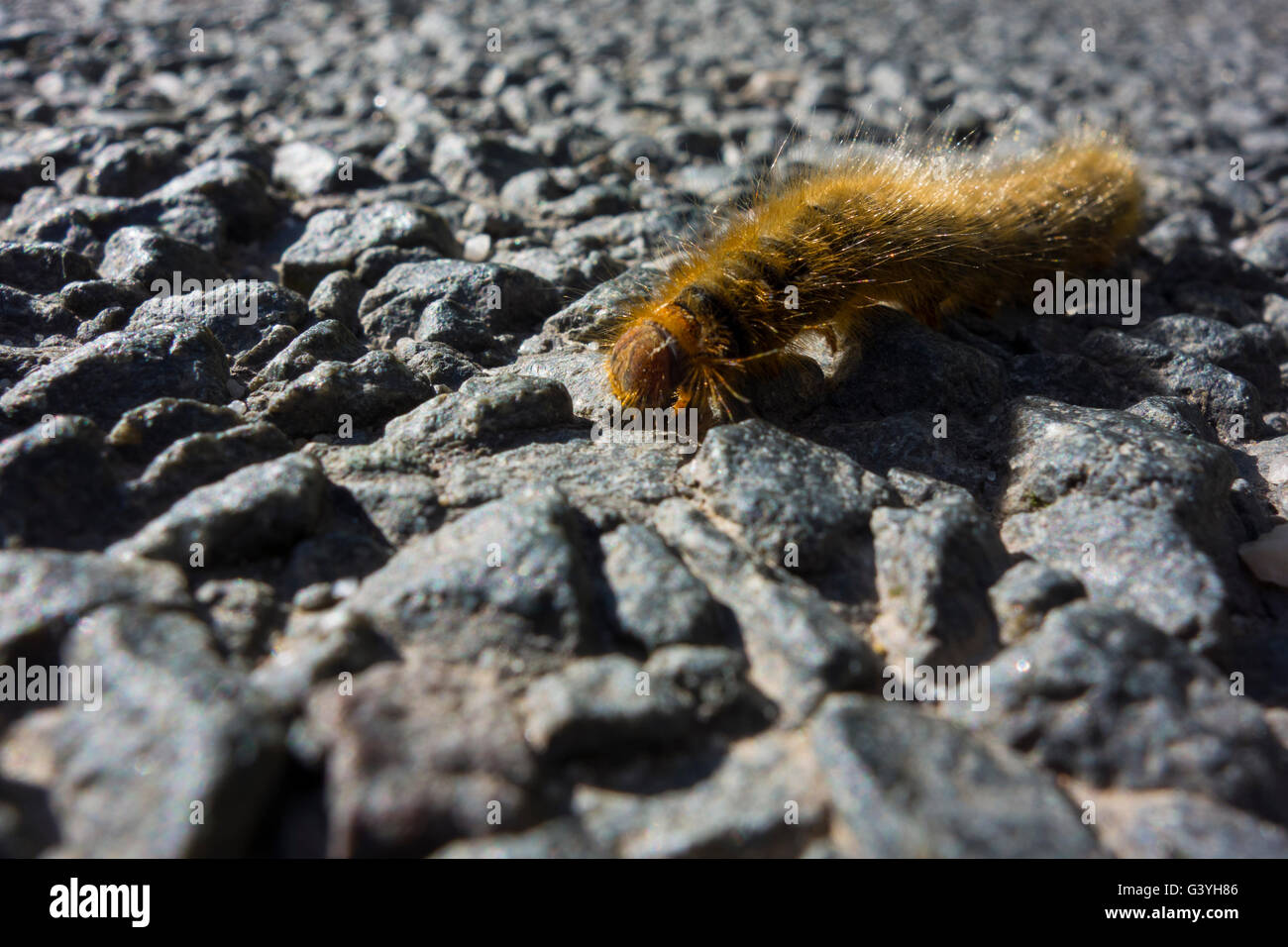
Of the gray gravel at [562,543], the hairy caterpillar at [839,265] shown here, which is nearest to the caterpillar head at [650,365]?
the hairy caterpillar at [839,265]

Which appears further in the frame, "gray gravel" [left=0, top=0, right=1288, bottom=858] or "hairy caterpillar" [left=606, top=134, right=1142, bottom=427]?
"hairy caterpillar" [left=606, top=134, right=1142, bottom=427]

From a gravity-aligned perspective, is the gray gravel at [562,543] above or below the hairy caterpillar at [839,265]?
below

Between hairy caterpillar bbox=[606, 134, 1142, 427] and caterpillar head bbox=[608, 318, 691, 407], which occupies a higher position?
hairy caterpillar bbox=[606, 134, 1142, 427]

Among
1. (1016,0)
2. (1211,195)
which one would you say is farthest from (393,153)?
(1016,0)

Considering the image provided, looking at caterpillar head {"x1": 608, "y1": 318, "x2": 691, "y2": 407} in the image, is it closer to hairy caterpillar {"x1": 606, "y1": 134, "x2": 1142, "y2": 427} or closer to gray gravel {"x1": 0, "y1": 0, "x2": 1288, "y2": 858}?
hairy caterpillar {"x1": 606, "y1": 134, "x2": 1142, "y2": 427}

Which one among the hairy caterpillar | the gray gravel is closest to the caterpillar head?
the hairy caterpillar

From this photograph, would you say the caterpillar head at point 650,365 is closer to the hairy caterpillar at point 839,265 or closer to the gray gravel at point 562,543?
the hairy caterpillar at point 839,265
